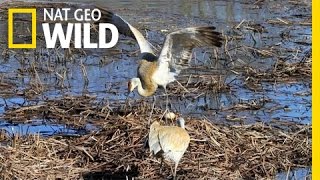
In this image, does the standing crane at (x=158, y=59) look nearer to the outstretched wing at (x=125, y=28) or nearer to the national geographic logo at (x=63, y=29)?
the outstretched wing at (x=125, y=28)

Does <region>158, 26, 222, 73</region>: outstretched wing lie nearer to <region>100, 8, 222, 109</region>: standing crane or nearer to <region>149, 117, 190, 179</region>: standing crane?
<region>100, 8, 222, 109</region>: standing crane

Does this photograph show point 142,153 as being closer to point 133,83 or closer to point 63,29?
point 133,83

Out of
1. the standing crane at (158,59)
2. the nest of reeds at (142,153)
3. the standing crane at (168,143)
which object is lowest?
the nest of reeds at (142,153)

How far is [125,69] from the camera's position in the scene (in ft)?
40.5

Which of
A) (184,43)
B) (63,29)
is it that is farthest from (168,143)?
(63,29)

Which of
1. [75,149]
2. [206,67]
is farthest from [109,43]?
[75,149]

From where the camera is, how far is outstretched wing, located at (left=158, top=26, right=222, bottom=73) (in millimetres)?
9000

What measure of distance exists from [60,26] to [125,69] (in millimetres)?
2782

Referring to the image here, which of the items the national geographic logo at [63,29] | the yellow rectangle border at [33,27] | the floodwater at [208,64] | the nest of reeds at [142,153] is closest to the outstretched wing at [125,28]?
the floodwater at [208,64]

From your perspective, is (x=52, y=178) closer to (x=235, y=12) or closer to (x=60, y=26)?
(x=60, y=26)

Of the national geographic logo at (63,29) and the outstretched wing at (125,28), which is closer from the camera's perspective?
the outstretched wing at (125,28)

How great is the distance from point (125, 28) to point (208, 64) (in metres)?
2.45

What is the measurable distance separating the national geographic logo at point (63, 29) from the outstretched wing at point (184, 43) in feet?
8.17

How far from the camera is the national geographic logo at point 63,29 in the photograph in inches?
530
